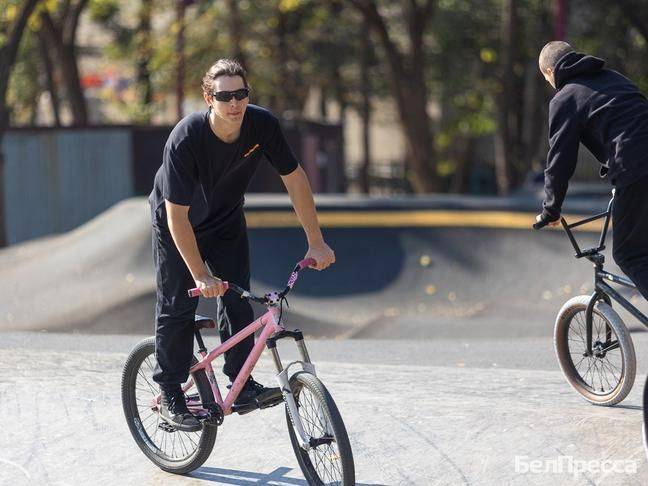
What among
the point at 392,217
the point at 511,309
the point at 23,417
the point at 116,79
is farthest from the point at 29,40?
the point at 23,417

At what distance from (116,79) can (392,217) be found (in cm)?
3425

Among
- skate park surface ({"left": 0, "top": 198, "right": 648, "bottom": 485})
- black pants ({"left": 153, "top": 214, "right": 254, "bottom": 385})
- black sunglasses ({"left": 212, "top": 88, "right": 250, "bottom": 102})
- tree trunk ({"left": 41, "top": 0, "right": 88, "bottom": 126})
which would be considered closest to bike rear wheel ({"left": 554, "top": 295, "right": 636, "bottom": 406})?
skate park surface ({"left": 0, "top": 198, "right": 648, "bottom": 485})

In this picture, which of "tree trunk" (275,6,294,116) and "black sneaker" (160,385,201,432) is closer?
"black sneaker" (160,385,201,432)

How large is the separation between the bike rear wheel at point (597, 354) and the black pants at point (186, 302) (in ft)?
6.17

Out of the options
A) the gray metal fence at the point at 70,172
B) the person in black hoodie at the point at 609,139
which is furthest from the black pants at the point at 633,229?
the gray metal fence at the point at 70,172

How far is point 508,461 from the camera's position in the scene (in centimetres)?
501

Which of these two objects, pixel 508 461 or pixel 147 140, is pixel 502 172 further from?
pixel 508 461

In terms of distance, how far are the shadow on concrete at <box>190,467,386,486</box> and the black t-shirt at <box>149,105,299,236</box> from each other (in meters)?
1.06

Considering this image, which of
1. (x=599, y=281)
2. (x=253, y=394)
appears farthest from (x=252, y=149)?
(x=599, y=281)

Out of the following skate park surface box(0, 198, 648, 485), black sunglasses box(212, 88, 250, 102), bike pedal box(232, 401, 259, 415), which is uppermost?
black sunglasses box(212, 88, 250, 102)

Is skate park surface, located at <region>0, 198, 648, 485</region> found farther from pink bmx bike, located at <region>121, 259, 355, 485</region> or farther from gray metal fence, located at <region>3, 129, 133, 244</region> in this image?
gray metal fence, located at <region>3, 129, 133, 244</region>

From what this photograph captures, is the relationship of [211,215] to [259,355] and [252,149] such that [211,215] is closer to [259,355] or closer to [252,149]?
[252,149]

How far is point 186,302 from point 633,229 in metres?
2.03

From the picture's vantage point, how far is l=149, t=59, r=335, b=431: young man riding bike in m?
4.61
